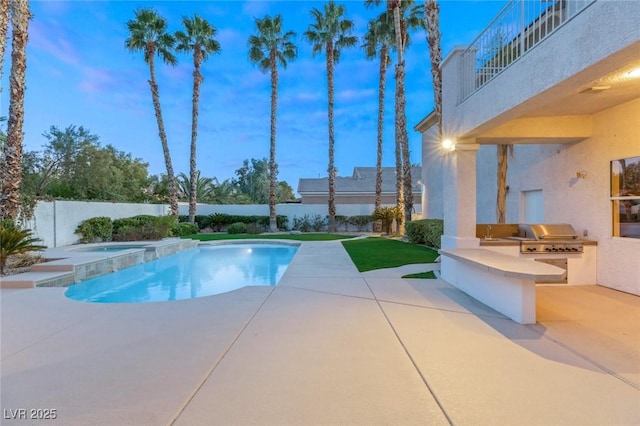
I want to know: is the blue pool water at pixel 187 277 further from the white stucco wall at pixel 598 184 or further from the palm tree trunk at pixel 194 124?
the palm tree trunk at pixel 194 124

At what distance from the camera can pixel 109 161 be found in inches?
1097

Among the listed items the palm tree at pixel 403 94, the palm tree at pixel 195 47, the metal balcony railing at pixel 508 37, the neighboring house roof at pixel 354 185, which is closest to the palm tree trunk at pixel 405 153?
the palm tree at pixel 403 94

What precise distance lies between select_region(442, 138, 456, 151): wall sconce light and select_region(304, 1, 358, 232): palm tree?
48.3ft

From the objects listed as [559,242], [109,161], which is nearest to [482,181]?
[559,242]

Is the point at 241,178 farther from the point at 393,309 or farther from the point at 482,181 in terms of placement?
the point at 393,309

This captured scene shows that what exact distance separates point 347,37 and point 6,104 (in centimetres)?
1930

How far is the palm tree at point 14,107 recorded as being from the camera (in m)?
10.8

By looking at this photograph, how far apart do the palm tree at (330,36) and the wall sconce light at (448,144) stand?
14734mm

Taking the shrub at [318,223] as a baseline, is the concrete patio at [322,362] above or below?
below

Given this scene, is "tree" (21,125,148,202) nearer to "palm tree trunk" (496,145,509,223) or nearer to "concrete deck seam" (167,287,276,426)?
"concrete deck seam" (167,287,276,426)

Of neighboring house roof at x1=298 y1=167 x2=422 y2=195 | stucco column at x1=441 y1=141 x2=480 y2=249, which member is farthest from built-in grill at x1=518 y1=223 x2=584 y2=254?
neighboring house roof at x1=298 y1=167 x2=422 y2=195

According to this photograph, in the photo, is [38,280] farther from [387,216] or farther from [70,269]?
[387,216]

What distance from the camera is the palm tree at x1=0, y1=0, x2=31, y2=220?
10773 mm

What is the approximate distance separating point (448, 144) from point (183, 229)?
18.1 metres
